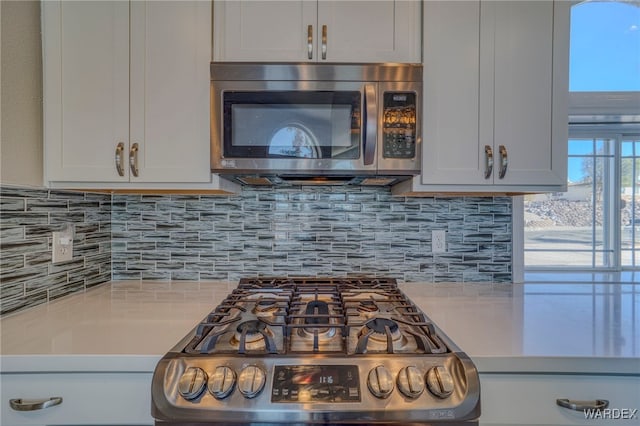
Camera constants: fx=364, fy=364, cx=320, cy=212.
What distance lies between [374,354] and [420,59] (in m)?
1.04

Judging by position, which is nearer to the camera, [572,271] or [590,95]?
[590,95]

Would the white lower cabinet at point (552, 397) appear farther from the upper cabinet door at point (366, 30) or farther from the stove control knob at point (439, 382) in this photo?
the upper cabinet door at point (366, 30)

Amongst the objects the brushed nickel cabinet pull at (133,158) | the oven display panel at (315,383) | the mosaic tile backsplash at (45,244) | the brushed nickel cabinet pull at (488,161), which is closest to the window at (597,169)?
the brushed nickel cabinet pull at (488,161)

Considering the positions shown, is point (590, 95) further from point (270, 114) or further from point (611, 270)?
point (270, 114)

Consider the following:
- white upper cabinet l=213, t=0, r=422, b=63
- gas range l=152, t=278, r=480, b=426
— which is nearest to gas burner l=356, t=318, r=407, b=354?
gas range l=152, t=278, r=480, b=426

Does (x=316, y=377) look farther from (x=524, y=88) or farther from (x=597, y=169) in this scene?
(x=597, y=169)

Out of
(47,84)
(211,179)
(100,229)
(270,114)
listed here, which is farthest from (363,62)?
(100,229)

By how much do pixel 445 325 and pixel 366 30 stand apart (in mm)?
1045

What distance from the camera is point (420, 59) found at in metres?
1.33

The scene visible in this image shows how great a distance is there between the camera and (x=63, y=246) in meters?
1.41

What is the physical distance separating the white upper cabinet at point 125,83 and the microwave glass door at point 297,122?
0.51 ft

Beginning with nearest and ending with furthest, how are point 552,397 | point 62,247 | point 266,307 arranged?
point 552,397
point 266,307
point 62,247

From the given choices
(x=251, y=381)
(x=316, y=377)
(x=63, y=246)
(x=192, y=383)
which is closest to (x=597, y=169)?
(x=316, y=377)

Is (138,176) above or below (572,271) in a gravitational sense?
above
